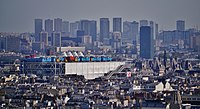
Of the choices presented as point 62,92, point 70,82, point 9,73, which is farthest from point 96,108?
point 9,73

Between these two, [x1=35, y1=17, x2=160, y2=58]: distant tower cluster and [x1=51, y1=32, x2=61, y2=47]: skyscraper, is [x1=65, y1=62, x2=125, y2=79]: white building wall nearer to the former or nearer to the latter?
[x1=35, y1=17, x2=160, y2=58]: distant tower cluster

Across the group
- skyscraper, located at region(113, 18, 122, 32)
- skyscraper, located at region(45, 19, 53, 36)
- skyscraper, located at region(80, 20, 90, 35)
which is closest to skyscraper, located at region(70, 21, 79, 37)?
skyscraper, located at region(80, 20, 90, 35)

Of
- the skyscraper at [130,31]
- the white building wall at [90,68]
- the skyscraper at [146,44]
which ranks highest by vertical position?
the skyscraper at [130,31]

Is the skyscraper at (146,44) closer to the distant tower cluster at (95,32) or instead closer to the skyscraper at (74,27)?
the distant tower cluster at (95,32)

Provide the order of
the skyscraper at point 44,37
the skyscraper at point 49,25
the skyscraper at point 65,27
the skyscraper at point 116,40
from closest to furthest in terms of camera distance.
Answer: the skyscraper at point 44,37
the skyscraper at point 116,40
the skyscraper at point 49,25
the skyscraper at point 65,27

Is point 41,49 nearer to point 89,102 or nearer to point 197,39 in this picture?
point 197,39

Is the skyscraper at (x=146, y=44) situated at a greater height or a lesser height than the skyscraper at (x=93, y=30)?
lesser

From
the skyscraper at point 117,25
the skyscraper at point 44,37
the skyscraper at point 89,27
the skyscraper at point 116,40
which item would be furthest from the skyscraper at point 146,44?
the skyscraper at point 117,25
